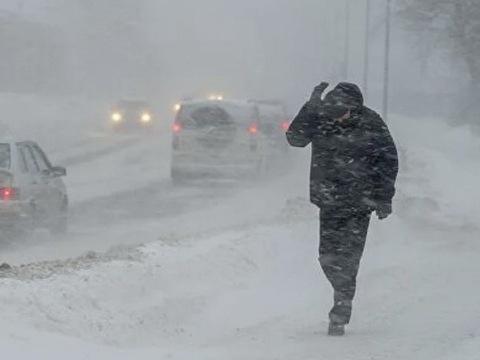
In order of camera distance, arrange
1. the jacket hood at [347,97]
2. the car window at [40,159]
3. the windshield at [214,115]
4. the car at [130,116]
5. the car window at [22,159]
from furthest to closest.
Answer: the car at [130,116] → the windshield at [214,115] → the car window at [40,159] → the car window at [22,159] → the jacket hood at [347,97]

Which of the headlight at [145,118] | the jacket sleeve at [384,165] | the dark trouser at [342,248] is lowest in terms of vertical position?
the headlight at [145,118]

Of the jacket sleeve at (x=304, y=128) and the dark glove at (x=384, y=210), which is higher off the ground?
the jacket sleeve at (x=304, y=128)

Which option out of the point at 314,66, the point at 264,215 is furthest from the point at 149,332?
the point at 314,66

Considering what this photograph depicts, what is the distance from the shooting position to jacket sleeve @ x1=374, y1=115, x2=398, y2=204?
313 inches

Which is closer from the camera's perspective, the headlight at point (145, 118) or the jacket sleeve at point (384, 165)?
the jacket sleeve at point (384, 165)

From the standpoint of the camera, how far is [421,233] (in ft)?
48.5

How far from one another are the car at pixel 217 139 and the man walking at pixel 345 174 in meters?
14.6

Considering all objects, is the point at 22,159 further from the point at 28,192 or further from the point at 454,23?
the point at 454,23

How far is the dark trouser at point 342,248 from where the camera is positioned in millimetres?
8008

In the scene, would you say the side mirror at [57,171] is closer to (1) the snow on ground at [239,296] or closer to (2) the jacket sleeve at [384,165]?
(1) the snow on ground at [239,296]

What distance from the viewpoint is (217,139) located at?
74.2 feet

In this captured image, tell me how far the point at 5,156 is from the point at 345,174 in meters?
6.91

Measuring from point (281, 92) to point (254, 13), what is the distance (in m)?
38.6

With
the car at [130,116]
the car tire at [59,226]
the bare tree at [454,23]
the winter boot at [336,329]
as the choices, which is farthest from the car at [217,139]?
the car at [130,116]
